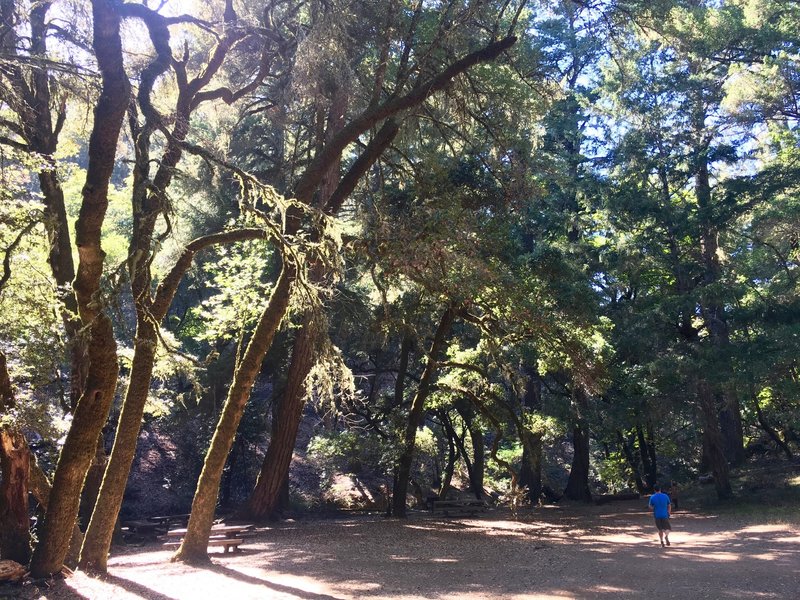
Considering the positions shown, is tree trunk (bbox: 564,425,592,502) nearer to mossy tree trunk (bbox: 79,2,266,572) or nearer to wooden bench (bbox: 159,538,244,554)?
wooden bench (bbox: 159,538,244,554)

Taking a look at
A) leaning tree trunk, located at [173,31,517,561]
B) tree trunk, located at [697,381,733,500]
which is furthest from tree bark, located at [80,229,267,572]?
tree trunk, located at [697,381,733,500]

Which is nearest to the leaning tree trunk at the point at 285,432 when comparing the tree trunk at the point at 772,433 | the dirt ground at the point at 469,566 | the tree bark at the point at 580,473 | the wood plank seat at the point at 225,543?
the dirt ground at the point at 469,566

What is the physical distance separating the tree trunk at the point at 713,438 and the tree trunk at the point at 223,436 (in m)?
13.2

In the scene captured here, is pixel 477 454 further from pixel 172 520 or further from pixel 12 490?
pixel 12 490

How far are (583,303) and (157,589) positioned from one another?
11.6 meters

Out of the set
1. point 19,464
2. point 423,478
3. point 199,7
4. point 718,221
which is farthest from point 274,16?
point 423,478

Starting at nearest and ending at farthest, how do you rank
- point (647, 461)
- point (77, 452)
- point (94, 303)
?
point (94, 303) < point (77, 452) < point (647, 461)

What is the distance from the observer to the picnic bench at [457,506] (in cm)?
1962

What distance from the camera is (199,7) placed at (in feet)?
38.0

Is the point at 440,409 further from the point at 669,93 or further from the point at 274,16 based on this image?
the point at 274,16

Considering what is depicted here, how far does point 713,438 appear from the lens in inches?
757

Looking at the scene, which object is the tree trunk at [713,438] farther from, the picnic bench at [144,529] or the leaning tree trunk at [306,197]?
the picnic bench at [144,529]

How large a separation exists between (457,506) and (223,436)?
1215 centimetres

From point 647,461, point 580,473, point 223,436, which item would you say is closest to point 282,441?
point 223,436
